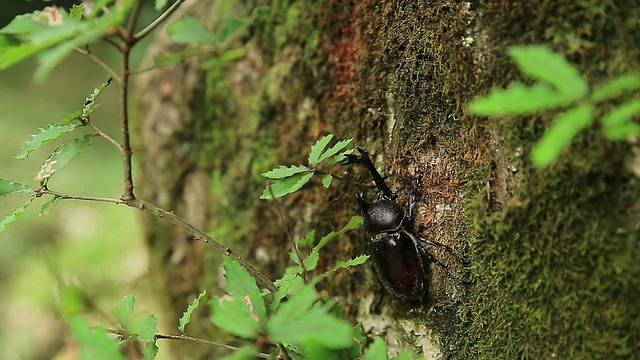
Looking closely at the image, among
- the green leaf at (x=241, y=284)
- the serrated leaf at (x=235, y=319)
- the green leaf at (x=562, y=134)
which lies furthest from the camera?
the green leaf at (x=241, y=284)

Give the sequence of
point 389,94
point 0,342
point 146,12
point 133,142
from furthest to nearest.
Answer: point 146,12 → point 0,342 → point 133,142 → point 389,94

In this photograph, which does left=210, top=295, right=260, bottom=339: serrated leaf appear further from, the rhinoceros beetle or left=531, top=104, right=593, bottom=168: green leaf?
the rhinoceros beetle

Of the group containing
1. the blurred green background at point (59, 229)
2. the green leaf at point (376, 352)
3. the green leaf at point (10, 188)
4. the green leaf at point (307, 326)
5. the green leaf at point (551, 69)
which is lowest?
the blurred green background at point (59, 229)

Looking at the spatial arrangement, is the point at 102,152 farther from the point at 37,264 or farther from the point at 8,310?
the point at 8,310

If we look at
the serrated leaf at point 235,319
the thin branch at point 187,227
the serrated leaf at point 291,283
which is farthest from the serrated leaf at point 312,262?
the serrated leaf at point 235,319

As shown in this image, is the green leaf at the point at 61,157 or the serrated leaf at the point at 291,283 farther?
the green leaf at the point at 61,157

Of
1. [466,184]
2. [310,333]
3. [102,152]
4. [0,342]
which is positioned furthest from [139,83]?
[102,152]

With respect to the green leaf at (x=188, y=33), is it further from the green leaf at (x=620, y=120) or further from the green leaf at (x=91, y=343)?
the green leaf at (x=620, y=120)

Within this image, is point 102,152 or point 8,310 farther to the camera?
point 102,152
